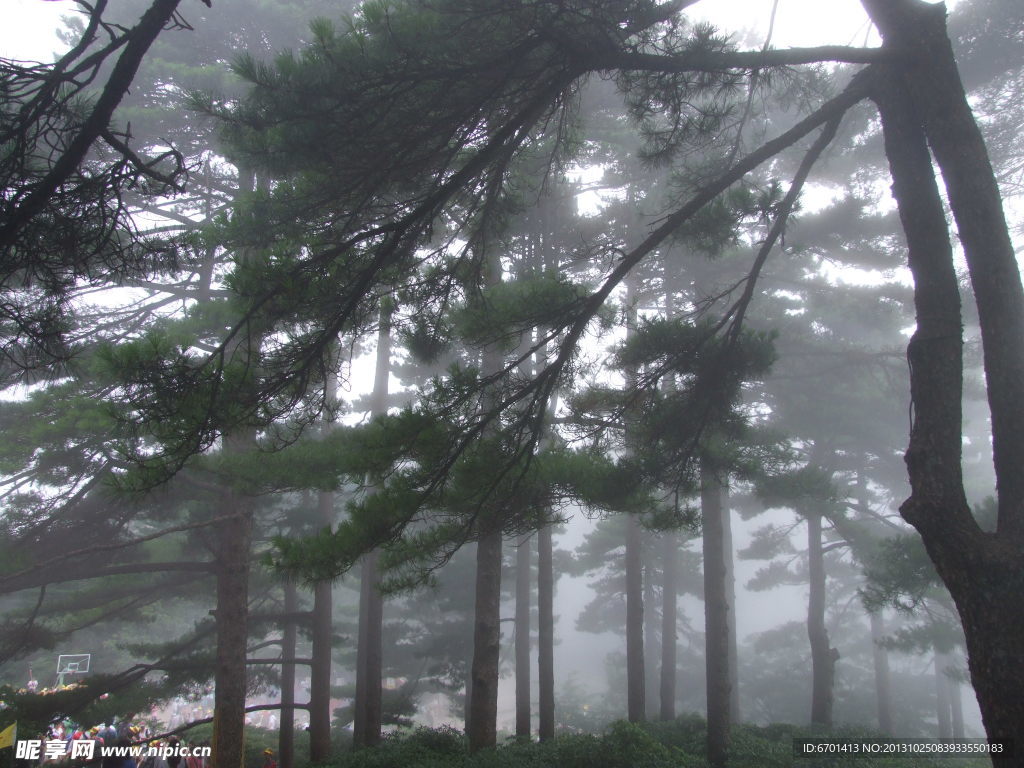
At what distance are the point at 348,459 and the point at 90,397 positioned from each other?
20.0 feet

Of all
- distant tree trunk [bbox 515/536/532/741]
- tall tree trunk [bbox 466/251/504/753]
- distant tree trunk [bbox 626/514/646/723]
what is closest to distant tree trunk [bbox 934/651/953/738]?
distant tree trunk [bbox 626/514/646/723]

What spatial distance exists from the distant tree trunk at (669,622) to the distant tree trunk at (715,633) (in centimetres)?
577

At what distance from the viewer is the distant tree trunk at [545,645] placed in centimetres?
1302

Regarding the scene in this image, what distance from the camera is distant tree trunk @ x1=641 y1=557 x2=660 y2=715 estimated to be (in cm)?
2588

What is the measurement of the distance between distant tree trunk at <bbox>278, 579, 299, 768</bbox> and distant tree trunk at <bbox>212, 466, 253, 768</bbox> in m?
2.65

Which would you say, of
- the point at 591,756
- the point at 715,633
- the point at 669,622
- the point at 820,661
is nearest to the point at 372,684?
the point at 591,756

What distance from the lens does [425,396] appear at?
4.44 meters

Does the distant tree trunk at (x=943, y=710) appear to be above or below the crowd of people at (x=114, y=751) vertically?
below

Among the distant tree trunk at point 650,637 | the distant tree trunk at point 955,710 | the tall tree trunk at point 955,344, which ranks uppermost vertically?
the tall tree trunk at point 955,344

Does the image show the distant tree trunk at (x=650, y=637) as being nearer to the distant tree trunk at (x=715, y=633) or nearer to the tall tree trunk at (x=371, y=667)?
the distant tree trunk at (x=715, y=633)

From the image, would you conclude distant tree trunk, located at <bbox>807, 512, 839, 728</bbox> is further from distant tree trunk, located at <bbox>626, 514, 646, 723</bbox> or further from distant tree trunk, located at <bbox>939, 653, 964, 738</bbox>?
distant tree trunk, located at <bbox>939, 653, 964, 738</bbox>

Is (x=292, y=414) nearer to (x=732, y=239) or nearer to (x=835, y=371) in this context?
(x=732, y=239)

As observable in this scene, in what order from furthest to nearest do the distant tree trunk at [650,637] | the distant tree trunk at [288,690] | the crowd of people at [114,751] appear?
1. the distant tree trunk at [650,637]
2. the distant tree trunk at [288,690]
3. the crowd of people at [114,751]

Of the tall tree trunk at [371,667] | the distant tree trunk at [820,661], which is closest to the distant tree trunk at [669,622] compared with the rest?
the distant tree trunk at [820,661]
